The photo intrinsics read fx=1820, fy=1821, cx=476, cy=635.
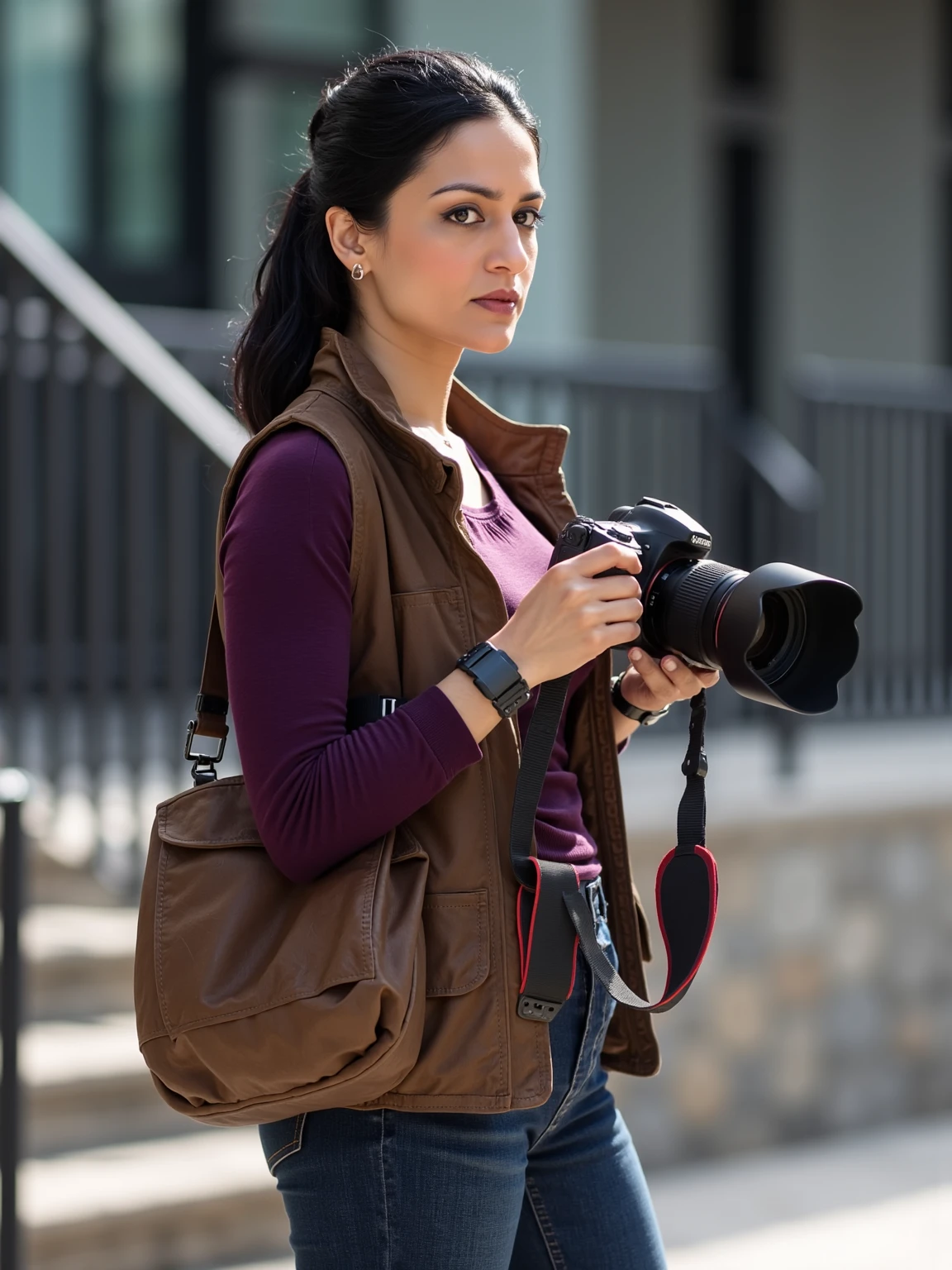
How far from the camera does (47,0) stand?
653 centimetres

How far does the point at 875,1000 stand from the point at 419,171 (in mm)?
3962

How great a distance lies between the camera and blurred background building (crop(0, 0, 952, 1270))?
158 inches

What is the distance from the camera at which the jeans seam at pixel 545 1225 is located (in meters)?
1.90

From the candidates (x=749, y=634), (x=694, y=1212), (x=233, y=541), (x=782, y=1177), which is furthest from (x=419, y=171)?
(x=782, y=1177)

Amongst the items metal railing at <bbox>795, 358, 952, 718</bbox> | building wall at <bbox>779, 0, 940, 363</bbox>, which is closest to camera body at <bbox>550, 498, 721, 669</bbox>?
metal railing at <bbox>795, 358, 952, 718</bbox>

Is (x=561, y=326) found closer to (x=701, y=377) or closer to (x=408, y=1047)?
(x=701, y=377)

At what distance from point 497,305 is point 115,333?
2.45m

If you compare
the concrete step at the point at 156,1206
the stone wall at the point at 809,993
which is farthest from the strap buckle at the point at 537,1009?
the stone wall at the point at 809,993

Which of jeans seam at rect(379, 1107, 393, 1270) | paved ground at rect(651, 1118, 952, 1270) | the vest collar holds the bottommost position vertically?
paved ground at rect(651, 1118, 952, 1270)

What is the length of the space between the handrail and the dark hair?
2033 mm

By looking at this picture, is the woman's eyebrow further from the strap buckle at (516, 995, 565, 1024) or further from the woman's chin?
the strap buckle at (516, 995, 565, 1024)

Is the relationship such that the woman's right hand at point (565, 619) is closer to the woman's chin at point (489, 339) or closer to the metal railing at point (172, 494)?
the woman's chin at point (489, 339)

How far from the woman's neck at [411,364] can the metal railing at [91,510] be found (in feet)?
6.89

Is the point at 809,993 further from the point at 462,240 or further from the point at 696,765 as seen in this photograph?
the point at 462,240
